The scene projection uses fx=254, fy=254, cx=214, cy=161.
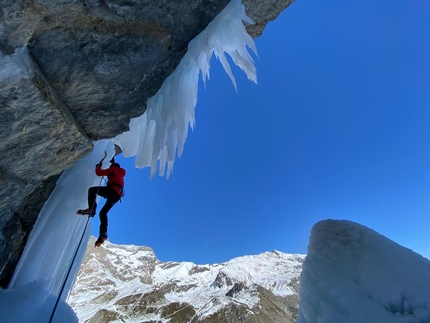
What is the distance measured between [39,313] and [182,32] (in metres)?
6.45

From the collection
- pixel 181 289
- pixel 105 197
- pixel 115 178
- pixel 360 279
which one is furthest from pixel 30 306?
pixel 181 289

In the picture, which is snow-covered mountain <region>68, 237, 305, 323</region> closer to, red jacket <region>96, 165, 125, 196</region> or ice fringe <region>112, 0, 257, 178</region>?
red jacket <region>96, 165, 125, 196</region>

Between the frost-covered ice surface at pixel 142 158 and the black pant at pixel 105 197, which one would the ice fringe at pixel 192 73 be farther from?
the black pant at pixel 105 197

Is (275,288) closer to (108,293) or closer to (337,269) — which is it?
(108,293)

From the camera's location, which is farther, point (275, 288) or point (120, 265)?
point (120, 265)

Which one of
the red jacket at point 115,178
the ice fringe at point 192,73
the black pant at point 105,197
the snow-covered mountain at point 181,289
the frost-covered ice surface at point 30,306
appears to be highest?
the snow-covered mountain at point 181,289

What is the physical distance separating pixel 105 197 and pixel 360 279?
19.4 ft

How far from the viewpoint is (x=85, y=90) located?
15.9 feet

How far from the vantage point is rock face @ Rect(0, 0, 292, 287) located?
3.86m

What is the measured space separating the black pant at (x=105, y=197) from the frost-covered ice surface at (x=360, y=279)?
5107 millimetres

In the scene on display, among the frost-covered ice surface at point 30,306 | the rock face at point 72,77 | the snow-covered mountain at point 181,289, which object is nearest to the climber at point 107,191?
the rock face at point 72,77

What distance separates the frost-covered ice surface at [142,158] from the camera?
5.38 meters

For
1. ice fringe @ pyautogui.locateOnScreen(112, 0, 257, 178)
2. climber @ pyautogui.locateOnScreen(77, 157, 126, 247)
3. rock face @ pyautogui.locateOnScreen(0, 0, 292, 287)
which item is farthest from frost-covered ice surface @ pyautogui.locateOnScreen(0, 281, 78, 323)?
ice fringe @ pyautogui.locateOnScreen(112, 0, 257, 178)

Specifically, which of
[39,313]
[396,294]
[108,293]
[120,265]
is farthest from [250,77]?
[120,265]
